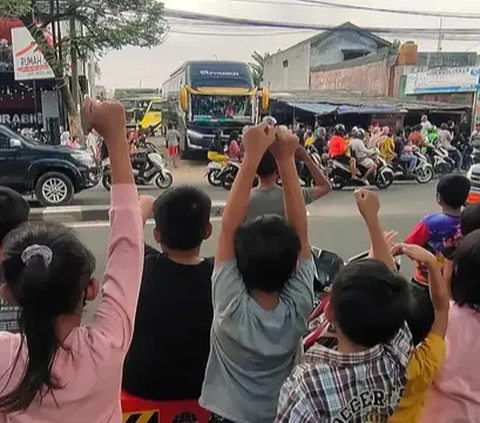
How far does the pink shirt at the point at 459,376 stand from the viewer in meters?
1.78

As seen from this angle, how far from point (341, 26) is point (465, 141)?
16.2 metres

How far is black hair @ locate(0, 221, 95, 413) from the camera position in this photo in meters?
1.28

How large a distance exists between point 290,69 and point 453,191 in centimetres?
3465

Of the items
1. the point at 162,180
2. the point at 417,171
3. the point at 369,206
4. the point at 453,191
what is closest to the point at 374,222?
the point at 369,206

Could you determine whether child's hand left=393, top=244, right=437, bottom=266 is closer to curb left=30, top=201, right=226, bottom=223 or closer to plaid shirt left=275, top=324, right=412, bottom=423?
plaid shirt left=275, top=324, right=412, bottom=423

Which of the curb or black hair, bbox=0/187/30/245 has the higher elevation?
black hair, bbox=0/187/30/245

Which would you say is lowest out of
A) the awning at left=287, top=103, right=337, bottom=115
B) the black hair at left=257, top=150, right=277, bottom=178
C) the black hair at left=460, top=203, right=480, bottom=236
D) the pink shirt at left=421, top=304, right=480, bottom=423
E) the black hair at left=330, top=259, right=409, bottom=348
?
the awning at left=287, top=103, right=337, bottom=115

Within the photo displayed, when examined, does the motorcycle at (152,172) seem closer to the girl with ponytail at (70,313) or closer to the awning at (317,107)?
the awning at (317,107)

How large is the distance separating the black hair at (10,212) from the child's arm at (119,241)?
2.87ft

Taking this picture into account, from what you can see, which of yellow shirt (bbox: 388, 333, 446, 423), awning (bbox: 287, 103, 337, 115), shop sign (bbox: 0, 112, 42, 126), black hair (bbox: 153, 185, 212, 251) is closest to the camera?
yellow shirt (bbox: 388, 333, 446, 423)

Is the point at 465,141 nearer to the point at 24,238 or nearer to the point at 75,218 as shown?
the point at 75,218

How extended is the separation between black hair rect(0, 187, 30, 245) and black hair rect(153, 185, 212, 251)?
53cm

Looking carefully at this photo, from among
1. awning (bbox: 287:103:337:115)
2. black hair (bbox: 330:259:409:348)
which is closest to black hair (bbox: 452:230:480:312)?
black hair (bbox: 330:259:409:348)

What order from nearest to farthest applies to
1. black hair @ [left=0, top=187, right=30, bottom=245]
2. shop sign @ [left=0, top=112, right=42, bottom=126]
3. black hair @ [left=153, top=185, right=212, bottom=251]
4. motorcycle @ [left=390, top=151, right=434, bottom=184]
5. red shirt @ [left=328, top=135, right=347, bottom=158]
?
1. black hair @ [left=153, top=185, right=212, bottom=251]
2. black hair @ [left=0, top=187, right=30, bottom=245]
3. red shirt @ [left=328, top=135, right=347, bottom=158]
4. motorcycle @ [left=390, top=151, right=434, bottom=184]
5. shop sign @ [left=0, top=112, right=42, bottom=126]
